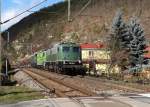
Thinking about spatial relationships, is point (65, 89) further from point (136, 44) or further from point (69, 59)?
point (136, 44)

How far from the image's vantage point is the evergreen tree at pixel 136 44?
71.2 m

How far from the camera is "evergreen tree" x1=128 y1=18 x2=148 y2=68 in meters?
71.2

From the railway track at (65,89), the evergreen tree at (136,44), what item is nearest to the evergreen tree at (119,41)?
the evergreen tree at (136,44)

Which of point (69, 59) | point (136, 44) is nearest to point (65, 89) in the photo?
point (69, 59)

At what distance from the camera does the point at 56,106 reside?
1048 centimetres

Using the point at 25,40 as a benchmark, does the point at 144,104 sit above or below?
below

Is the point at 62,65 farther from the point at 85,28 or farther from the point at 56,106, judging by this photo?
the point at 85,28

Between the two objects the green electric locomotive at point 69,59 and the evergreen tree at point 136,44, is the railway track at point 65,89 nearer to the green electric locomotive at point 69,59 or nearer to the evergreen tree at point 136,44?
the green electric locomotive at point 69,59

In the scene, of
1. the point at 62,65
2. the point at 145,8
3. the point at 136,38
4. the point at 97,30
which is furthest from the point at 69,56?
the point at 145,8

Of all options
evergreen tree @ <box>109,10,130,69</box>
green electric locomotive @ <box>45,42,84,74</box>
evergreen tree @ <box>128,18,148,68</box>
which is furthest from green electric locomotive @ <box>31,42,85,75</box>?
evergreen tree @ <box>128,18,148,68</box>

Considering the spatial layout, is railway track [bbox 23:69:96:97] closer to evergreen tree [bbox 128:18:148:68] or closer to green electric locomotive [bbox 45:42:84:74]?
green electric locomotive [bbox 45:42:84:74]

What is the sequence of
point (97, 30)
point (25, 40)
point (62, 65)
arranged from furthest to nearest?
point (25, 40) < point (97, 30) < point (62, 65)

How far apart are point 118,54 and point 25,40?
132344mm

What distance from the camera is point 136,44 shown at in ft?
239
